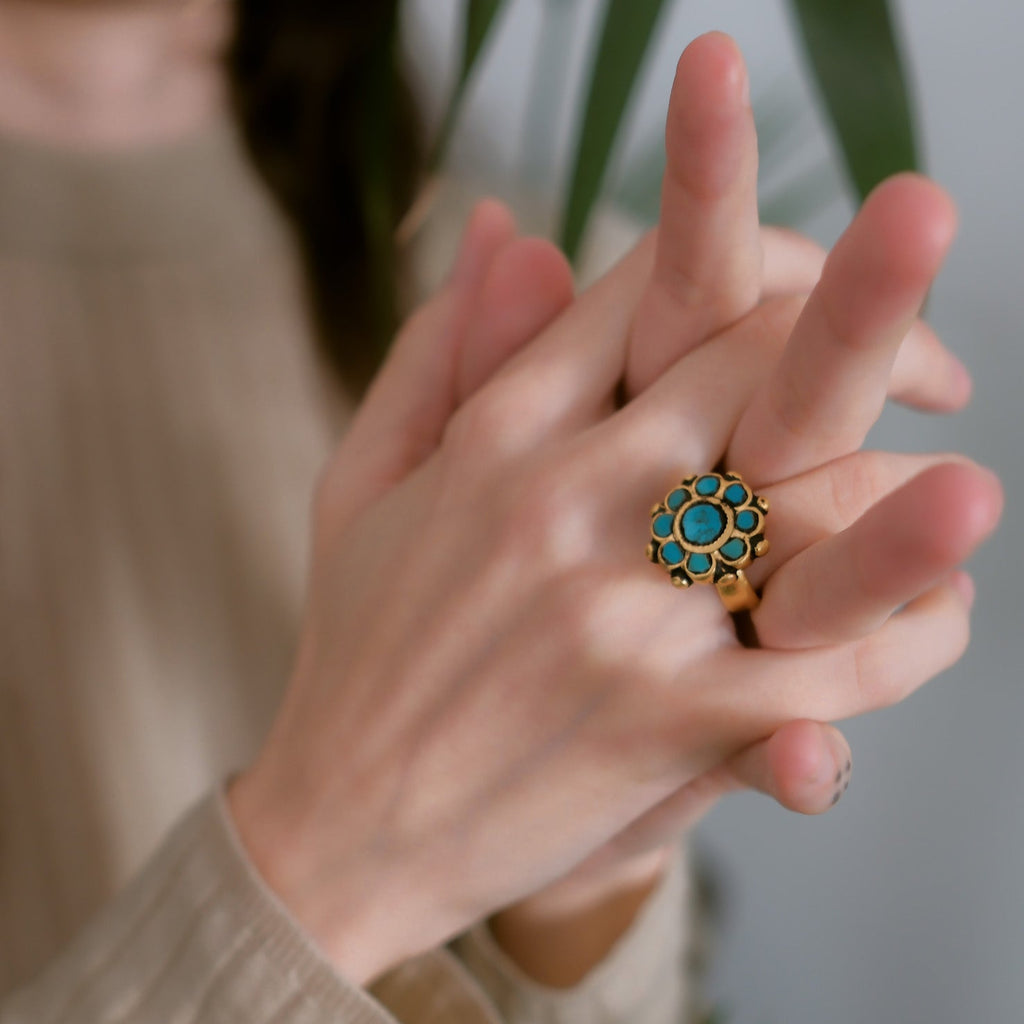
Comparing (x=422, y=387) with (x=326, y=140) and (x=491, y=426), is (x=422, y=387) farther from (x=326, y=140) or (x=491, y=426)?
(x=326, y=140)

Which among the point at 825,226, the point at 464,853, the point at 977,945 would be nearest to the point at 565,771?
the point at 464,853

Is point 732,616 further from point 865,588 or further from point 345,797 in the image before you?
point 345,797

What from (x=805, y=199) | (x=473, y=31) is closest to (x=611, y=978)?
(x=473, y=31)

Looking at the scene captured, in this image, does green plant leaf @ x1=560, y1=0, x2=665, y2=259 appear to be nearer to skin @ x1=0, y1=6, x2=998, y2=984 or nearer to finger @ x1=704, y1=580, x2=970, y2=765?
skin @ x1=0, y1=6, x2=998, y2=984

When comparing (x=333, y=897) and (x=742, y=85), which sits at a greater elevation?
(x=742, y=85)

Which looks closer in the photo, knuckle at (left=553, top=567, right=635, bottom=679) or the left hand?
the left hand

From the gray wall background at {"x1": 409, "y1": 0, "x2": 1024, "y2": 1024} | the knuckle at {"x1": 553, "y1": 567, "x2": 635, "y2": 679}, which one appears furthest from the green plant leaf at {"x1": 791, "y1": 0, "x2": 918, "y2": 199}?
the gray wall background at {"x1": 409, "y1": 0, "x2": 1024, "y2": 1024}
